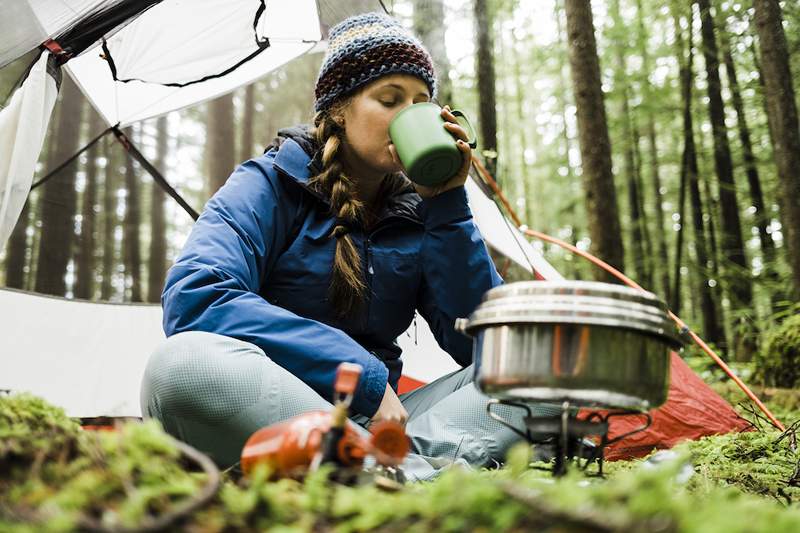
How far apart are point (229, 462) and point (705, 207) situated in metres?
11.3

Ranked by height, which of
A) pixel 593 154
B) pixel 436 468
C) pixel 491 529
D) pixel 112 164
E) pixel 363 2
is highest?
pixel 363 2

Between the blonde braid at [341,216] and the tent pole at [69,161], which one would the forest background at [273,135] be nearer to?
the tent pole at [69,161]

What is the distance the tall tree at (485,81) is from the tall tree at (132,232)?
3.28 metres

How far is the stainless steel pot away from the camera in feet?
2.94

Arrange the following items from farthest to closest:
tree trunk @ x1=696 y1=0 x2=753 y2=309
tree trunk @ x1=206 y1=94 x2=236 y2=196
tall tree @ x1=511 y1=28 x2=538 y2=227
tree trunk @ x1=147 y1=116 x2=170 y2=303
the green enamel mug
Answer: tall tree @ x1=511 y1=28 x2=538 y2=227 < tree trunk @ x1=696 y1=0 x2=753 y2=309 < tree trunk @ x1=206 y1=94 x2=236 y2=196 < tree trunk @ x1=147 y1=116 x2=170 y2=303 < the green enamel mug

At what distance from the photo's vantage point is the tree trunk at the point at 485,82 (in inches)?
246

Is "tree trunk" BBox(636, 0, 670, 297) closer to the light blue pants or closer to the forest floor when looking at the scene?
the light blue pants

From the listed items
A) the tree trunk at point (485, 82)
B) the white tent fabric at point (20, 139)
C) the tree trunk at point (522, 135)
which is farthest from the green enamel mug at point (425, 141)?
the tree trunk at point (522, 135)

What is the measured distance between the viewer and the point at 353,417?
163cm

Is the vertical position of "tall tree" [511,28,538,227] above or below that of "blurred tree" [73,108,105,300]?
above

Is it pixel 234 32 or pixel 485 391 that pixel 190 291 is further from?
pixel 234 32

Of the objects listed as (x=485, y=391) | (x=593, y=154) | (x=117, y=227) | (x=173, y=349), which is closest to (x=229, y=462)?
(x=173, y=349)

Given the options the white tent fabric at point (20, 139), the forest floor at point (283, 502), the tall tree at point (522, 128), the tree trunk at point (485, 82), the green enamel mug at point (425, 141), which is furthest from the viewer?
the tall tree at point (522, 128)

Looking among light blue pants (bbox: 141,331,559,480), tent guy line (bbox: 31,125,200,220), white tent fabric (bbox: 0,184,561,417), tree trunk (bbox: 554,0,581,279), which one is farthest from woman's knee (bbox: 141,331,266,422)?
tree trunk (bbox: 554,0,581,279)
